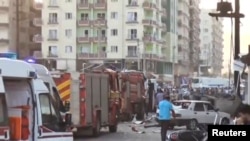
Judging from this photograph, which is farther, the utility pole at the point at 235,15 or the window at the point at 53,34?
the window at the point at 53,34

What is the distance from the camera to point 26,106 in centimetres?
1209

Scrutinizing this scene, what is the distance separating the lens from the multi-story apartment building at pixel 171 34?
116750mm

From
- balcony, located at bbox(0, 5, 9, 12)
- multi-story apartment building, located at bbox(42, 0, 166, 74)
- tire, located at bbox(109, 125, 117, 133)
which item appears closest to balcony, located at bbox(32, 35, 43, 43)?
multi-story apartment building, located at bbox(42, 0, 166, 74)

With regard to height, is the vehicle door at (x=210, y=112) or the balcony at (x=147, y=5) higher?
the balcony at (x=147, y=5)

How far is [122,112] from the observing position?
35.0 m

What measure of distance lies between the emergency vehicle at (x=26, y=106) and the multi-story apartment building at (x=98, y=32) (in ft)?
276

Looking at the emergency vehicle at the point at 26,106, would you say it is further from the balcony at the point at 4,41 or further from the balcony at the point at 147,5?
the balcony at the point at 147,5

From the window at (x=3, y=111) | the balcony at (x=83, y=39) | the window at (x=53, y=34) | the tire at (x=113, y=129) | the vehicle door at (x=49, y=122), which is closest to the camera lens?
the window at (x=3, y=111)

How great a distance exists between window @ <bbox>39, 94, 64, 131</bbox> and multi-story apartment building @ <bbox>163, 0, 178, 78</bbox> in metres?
103

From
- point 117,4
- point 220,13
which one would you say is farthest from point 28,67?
point 117,4

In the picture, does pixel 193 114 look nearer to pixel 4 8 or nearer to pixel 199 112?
pixel 199 112

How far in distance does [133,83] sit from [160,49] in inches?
2790

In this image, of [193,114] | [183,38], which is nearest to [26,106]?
[193,114]

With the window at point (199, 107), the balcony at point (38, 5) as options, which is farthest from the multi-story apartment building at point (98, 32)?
the window at point (199, 107)
